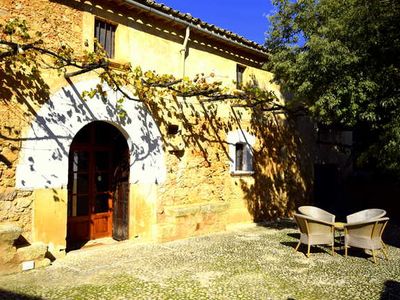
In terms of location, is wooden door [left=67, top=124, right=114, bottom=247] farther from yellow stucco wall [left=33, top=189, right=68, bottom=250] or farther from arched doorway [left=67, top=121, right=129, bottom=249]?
yellow stucco wall [left=33, top=189, right=68, bottom=250]

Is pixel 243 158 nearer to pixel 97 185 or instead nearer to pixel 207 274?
pixel 97 185

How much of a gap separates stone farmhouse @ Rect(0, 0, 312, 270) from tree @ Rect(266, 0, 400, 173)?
2645mm

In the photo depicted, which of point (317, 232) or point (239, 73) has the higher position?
point (239, 73)

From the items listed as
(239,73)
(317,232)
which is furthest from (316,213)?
(239,73)

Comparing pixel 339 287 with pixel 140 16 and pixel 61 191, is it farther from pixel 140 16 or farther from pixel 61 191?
pixel 140 16

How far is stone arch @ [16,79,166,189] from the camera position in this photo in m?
6.57

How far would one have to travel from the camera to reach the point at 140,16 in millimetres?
8320

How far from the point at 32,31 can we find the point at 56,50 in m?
0.50

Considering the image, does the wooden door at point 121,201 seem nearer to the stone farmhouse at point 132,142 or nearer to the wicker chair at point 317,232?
the stone farmhouse at point 132,142

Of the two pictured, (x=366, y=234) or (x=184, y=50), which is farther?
(x=184, y=50)

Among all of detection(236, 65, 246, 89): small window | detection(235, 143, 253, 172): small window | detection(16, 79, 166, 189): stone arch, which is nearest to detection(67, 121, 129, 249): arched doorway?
detection(16, 79, 166, 189): stone arch

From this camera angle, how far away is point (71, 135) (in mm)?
7125

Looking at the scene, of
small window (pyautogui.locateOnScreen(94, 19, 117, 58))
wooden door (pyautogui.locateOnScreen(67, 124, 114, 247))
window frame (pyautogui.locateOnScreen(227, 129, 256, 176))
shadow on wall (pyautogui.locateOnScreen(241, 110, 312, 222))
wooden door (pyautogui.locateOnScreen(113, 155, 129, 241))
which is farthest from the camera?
shadow on wall (pyautogui.locateOnScreen(241, 110, 312, 222))

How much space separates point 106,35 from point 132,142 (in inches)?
92.0
